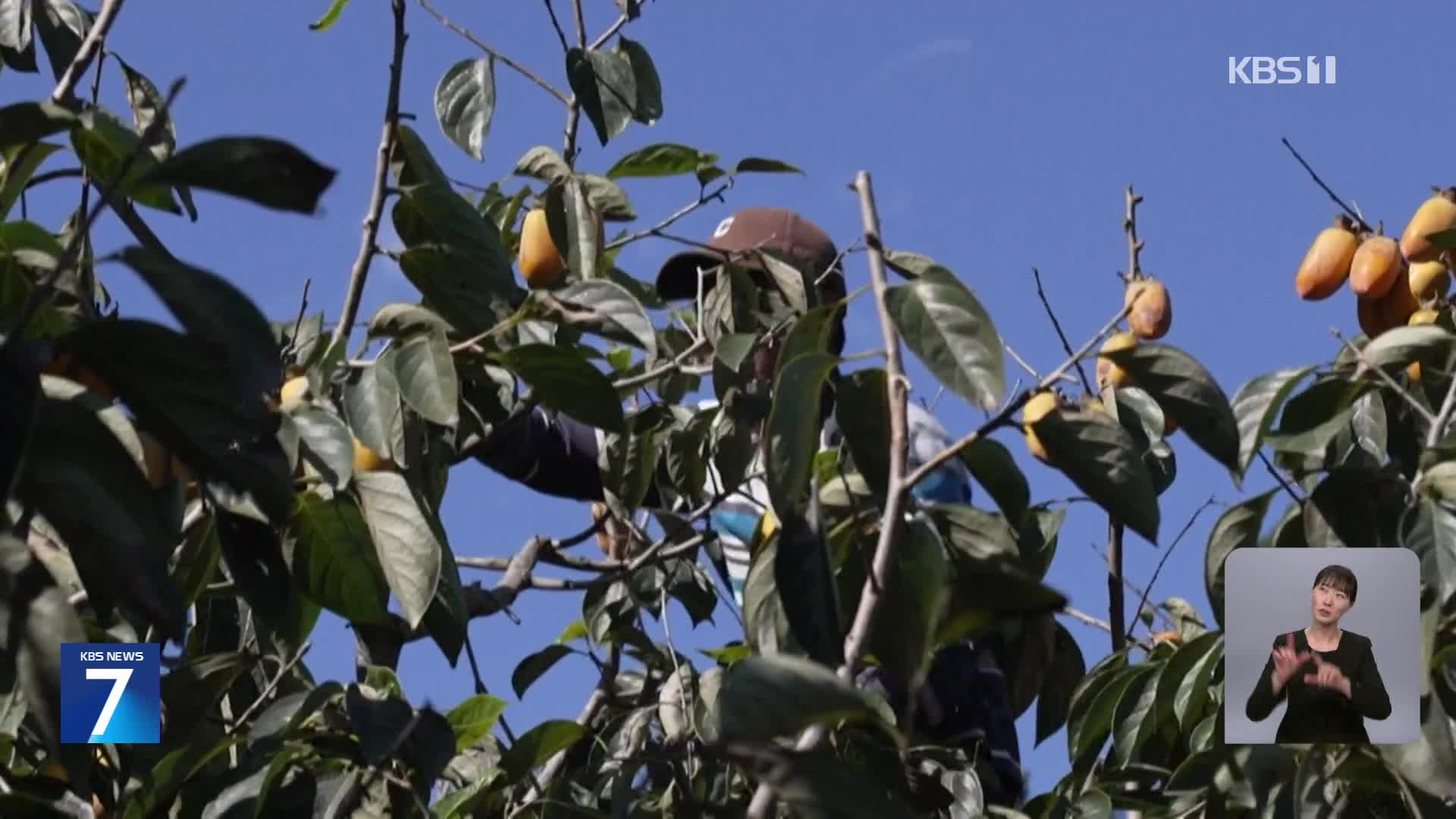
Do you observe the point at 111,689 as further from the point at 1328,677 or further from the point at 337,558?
the point at 1328,677

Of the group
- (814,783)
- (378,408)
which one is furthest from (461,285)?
(814,783)

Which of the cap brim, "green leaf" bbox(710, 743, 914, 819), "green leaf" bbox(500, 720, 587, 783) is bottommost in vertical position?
"green leaf" bbox(500, 720, 587, 783)

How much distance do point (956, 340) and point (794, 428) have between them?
0.15m

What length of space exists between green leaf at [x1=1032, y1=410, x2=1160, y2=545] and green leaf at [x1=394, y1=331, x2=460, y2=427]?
56 cm

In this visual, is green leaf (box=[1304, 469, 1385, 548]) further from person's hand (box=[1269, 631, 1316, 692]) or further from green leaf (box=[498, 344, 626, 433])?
green leaf (box=[498, 344, 626, 433])

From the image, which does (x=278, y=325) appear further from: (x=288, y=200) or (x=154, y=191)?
(x=288, y=200)

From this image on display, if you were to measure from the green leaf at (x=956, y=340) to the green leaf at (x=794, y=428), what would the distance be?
9 cm

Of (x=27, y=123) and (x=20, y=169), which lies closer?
(x=27, y=123)

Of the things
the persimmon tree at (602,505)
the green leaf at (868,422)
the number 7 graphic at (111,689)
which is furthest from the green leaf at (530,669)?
the green leaf at (868,422)

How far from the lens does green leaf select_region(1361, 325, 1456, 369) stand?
1.80m

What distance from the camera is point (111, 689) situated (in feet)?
5.44

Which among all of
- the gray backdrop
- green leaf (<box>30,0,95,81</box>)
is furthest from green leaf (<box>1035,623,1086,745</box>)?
green leaf (<box>30,0,95,81</box>)

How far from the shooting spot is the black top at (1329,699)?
61.9 inches

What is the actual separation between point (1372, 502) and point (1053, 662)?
775 mm
